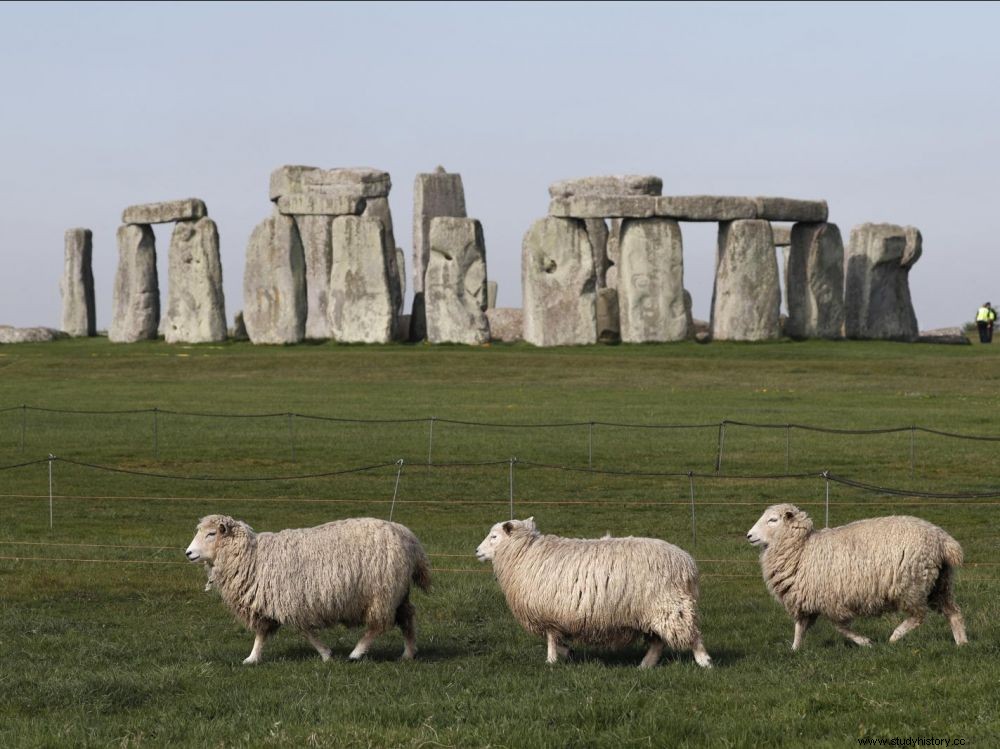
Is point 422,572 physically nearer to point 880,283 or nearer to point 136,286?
point 880,283

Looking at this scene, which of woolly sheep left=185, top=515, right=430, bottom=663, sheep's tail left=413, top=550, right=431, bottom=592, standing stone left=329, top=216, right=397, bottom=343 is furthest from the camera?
standing stone left=329, top=216, right=397, bottom=343

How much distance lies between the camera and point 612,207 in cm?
5066

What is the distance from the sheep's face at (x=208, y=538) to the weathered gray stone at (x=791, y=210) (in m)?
39.9

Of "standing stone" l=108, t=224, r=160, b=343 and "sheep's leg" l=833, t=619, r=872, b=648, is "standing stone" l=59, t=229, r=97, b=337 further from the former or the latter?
"sheep's leg" l=833, t=619, r=872, b=648

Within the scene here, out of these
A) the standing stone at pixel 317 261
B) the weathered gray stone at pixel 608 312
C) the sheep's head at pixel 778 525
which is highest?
the standing stone at pixel 317 261

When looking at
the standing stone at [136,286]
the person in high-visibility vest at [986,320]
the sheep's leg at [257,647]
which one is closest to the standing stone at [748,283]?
the person in high-visibility vest at [986,320]

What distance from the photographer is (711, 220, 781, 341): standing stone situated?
51156 mm

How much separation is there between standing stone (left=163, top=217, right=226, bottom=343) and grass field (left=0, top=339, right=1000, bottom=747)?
10.3 ft

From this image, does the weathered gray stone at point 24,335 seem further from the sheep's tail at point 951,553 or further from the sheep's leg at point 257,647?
the sheep's tail at point 951,553

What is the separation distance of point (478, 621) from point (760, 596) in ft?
10.5

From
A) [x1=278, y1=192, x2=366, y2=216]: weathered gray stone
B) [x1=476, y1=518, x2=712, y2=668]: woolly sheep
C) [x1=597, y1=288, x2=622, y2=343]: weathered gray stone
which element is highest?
[x1=278, y1=192, x2=366, y2=216]: weathered gray stone

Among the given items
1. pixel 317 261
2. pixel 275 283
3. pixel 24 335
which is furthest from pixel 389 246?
pixel 24 335

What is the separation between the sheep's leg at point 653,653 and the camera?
12.4 m

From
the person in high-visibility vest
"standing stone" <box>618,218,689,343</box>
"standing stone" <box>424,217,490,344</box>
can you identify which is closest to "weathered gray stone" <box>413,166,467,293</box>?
"standing stone" <box>424,217,490,344</box>
